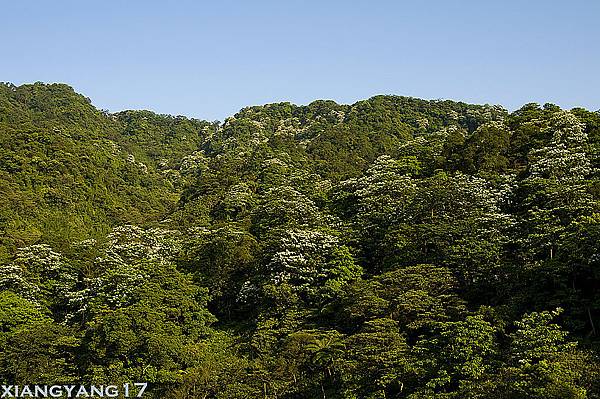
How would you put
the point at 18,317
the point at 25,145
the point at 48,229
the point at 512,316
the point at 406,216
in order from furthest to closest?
1. the point at 25,145
2. the point at 48,229
3. the point at 406,216
4. the point at 18,317
5. the point at 512,316

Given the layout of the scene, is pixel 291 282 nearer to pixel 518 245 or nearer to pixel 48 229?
pixel 518 245

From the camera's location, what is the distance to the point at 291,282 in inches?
1238

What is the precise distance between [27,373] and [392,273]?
649 inches

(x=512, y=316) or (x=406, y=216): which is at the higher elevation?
(x=406, y=216)

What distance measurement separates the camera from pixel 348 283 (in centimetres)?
3044

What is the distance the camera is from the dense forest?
21547mm

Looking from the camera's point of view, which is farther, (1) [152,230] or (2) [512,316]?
(1) [152,230]

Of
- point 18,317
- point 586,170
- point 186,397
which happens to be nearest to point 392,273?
point 186,397

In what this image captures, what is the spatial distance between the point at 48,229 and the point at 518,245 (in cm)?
3939

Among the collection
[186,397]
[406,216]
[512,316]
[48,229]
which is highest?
[48,229]

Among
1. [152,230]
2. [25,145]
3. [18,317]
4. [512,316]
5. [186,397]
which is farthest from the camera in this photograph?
[25,145]

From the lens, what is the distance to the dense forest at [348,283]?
70.7 feet

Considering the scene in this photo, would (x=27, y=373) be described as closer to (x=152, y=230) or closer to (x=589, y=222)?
(x=152, y=230)

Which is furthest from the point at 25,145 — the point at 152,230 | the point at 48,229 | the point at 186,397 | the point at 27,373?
the point at 186,397
